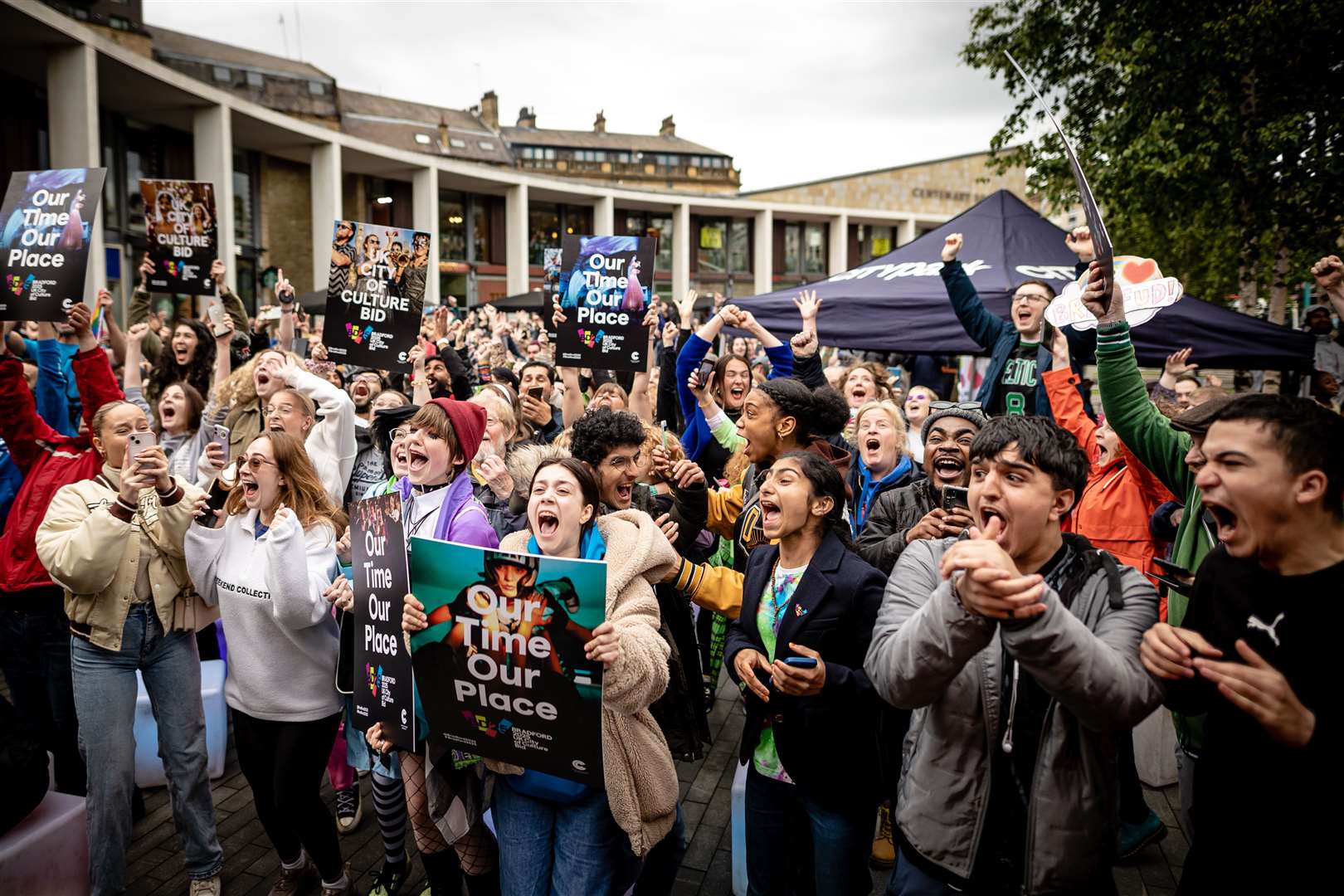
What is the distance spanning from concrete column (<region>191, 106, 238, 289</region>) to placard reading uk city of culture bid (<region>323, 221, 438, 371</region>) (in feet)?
60.8

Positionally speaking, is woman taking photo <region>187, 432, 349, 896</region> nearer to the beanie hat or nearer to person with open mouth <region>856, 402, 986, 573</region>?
person with open mouth <region>856, 402, 986, 573</region>

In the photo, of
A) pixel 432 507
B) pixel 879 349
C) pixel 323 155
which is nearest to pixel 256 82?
pixel 323 155

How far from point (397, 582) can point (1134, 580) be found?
7.62ft

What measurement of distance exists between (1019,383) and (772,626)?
350 cm

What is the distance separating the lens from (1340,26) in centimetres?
881

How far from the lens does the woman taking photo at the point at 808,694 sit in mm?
2750

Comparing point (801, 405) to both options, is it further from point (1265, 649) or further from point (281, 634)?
point (281, 634)

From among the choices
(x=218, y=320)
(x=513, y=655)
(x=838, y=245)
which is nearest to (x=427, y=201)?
(x=838, y=245)

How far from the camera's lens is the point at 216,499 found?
3.81 m

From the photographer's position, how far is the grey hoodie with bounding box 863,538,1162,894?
186 centimetres

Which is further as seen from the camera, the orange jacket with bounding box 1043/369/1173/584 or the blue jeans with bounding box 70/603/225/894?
the orange jacket with bounding box 1043/369/1173/584

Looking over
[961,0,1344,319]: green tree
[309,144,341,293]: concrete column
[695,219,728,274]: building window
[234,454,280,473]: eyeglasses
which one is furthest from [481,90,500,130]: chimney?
[234,454,280,473]: eyeglasses

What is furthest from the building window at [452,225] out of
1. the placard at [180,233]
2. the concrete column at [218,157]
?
the placard at [180,233]

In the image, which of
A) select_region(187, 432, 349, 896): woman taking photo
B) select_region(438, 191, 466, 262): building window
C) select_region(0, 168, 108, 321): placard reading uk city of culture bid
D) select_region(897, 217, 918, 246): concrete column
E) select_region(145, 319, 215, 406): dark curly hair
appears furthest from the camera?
select_region(897, 217, 918, 246): concrete column
